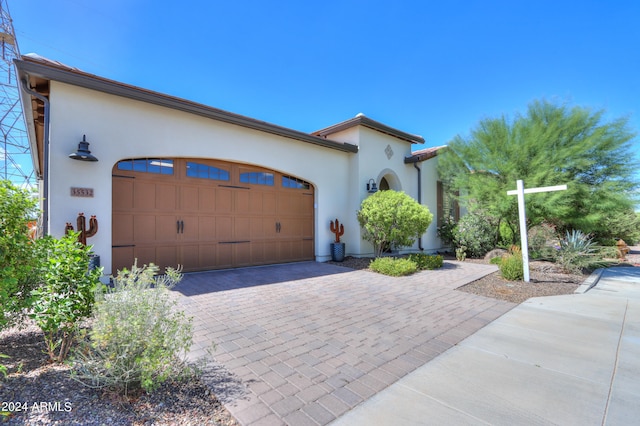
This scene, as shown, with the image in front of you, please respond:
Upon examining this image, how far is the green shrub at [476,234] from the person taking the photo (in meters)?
11.2

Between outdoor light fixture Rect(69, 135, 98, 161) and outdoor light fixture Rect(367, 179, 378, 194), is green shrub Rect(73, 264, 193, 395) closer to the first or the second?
outdoor light fixture Rect(69, 135, 98, 161)

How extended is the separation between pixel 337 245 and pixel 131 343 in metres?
7.80

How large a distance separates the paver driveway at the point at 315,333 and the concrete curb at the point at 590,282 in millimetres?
2282

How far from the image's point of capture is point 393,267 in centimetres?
768

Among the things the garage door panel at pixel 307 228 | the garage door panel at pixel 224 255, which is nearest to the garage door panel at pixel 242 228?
the garage door panel at pixel 224 255

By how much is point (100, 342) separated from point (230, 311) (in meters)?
2.38

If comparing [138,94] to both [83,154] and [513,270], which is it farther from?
[513,270]

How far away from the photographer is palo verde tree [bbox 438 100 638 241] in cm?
828

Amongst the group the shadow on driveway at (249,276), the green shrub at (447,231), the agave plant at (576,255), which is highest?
the green shrub at (447,231)

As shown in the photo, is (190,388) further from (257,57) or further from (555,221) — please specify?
(555,221)

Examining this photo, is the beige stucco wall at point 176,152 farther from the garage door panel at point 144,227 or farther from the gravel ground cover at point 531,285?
the gravel ground cover at point 531,285

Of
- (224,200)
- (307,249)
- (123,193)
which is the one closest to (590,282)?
(307,249)

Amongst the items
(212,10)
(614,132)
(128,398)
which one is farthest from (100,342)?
(614,132)

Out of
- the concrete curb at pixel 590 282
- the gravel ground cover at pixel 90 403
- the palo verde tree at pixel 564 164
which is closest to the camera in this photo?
the gravel ground cover at pixel 90 403
